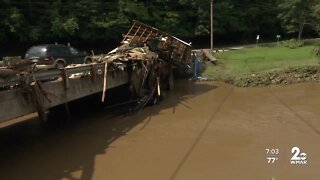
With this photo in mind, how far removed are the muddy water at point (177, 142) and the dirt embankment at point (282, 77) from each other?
3462 millimetres

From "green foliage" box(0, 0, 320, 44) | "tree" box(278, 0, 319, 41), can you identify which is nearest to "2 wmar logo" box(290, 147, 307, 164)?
"green foliage" box(0, 0, 320, 44)

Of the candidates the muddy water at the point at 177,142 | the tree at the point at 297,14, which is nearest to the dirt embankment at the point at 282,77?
the muddy water at the point at 177,142

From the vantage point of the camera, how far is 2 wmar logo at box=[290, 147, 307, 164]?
42.3 feet

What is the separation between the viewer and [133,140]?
16156mm

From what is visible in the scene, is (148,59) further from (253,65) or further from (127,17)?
(127,17)

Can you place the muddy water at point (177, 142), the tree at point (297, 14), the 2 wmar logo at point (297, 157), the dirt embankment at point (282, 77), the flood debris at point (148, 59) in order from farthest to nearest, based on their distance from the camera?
the tree at point (297, 14), the dirt embankment at point (282, 77), the flood debris at point (148, 59), the 2 wmar logo at point (297, 157), the muddy water at point (177, 142)

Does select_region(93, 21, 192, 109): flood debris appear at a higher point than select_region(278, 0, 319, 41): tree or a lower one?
higher

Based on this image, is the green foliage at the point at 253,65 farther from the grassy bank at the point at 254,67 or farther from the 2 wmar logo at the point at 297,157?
the 2 wmar logo at the point at 297,157

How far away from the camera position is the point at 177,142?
1564 cm

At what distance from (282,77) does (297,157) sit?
14.1 m

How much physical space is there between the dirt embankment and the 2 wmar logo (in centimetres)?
1227

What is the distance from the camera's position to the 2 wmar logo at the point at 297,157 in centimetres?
1291

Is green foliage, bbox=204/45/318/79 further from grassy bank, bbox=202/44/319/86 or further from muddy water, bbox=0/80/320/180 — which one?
muddy water, bbox=0/80/320/180

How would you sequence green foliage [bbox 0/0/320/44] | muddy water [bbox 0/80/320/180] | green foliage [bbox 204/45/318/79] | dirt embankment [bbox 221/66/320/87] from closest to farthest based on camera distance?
muddy water [bbox 0/80/320/180]
dirt embankment [bbox 221/66/320/87]
green foliage [bbox 204/45/318/79]
green foliage [bbox 0/0/320/44]
